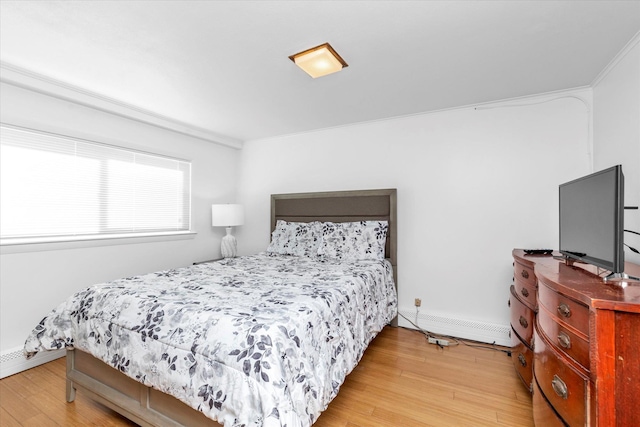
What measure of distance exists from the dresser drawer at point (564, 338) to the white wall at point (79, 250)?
3563 mm

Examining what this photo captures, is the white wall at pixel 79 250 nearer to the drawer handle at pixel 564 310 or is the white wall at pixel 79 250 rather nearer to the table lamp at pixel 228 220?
the table lamp at pixel 228 220

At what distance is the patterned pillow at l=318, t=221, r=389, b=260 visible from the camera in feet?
10.0

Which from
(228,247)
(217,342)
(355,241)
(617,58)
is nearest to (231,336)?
(217,342)

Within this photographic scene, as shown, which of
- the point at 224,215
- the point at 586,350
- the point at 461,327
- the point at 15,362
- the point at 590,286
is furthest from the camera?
the point at 224,215

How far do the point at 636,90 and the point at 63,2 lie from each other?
3.41 meters

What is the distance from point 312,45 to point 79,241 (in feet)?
8.84

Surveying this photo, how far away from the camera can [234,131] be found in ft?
12.7

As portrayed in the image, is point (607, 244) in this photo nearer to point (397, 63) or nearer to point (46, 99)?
point (397, 63)

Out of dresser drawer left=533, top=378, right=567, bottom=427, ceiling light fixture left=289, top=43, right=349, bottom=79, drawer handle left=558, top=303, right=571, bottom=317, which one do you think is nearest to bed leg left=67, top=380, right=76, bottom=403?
ceiling light fixture left=289, top=43, right=349, bottom=79

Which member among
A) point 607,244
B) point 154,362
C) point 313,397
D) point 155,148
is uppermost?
point 155,148

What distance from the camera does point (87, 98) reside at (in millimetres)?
2617

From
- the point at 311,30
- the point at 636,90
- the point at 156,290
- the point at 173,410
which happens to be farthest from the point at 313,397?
the point at 636,90

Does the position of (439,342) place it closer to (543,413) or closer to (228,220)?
(543,413)

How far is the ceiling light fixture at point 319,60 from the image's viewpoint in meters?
1.91
